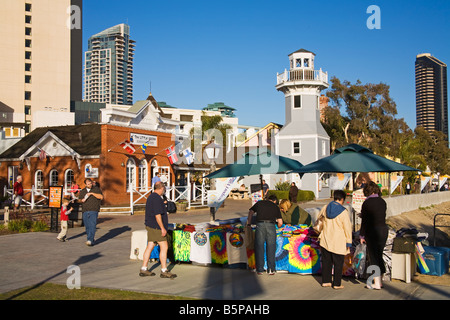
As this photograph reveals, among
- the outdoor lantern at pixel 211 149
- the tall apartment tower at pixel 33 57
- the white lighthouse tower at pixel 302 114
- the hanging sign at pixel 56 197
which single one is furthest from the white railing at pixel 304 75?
the tall apartment tower at pixel 33 57

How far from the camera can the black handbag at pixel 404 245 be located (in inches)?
340

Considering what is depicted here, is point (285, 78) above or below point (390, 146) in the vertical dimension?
above

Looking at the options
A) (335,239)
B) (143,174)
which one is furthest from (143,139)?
(335,239)

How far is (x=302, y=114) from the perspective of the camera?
4397cm

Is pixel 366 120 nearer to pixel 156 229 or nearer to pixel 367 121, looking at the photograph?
pixel 367 121

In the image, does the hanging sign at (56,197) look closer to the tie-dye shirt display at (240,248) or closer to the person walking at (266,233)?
the tie-dye shirt display at (240,248)

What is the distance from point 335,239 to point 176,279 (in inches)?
124

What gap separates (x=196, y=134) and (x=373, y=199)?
44.7 metres

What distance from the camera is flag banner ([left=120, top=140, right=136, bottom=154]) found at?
2656cm

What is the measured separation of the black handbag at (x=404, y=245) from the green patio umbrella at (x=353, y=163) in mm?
1987

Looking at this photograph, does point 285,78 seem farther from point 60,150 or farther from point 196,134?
point 60,150

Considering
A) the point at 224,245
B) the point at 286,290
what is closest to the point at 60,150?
the point at 224,245

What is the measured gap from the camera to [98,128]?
29109mm

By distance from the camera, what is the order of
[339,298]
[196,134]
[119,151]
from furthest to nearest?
[196,134]
[119,151]
[339,298]
